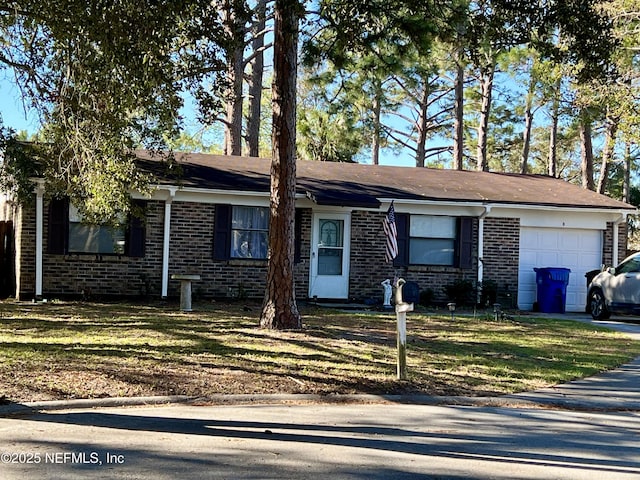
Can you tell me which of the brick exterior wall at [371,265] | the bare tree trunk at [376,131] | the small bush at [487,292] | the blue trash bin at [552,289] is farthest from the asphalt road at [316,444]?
the bare tree trunk at [376,131]

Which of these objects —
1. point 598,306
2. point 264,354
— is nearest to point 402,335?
point 264,354

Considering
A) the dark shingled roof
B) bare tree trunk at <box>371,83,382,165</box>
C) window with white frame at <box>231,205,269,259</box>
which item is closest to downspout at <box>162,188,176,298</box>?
the dark shingled roof

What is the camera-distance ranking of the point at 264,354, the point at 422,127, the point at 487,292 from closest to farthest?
the point at 264,354 → the point at 487,292 → the point at 422,127

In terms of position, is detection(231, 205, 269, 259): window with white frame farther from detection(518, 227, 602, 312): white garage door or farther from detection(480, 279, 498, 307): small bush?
detection(518, 227, 602, 312): white garage door

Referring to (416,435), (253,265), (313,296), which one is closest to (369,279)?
(313,296)

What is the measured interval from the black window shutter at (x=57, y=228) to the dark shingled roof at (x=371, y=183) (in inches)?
87.1

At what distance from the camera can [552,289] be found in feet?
59.7

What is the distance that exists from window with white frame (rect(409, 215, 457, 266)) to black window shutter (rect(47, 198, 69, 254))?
854 cm

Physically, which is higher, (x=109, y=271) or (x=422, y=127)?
(x=422, y=127)

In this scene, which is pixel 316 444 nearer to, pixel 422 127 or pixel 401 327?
pixel 401 327

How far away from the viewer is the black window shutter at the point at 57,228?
52.7ft

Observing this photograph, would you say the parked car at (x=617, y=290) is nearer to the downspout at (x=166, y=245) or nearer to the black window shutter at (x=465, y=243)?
the black window shutter at (x=465, y=243)

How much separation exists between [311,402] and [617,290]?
11084mm

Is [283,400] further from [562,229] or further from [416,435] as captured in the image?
[562,229]
